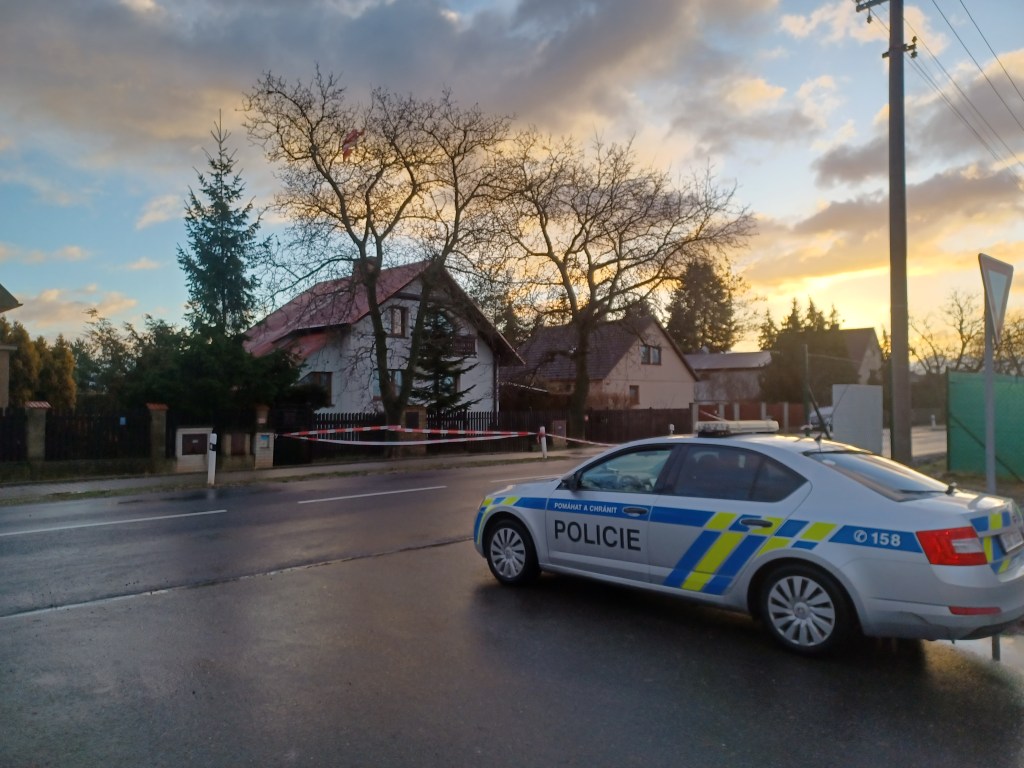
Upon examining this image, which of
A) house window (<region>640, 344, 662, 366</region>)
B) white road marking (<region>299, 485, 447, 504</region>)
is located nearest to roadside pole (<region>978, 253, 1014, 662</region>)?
white road marking (<region>299, 485, 447, 504</region>)

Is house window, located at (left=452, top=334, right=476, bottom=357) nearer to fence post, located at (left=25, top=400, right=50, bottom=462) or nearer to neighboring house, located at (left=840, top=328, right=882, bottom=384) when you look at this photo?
fence post, located at (left=25, top=400, right=50, bottom=462)

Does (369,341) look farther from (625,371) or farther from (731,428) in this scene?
(731,428)

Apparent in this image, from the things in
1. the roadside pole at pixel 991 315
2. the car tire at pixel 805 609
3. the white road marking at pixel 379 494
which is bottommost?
the white road marking at pixel 379 494

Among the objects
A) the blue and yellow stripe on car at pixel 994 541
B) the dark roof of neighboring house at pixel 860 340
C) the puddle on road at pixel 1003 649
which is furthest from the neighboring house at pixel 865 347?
the blue and yellow stripe on car at pixel 994 541

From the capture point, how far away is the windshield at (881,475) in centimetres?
544

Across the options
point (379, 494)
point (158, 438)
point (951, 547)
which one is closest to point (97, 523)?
point (379, 494)

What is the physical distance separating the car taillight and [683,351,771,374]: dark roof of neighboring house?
6416cm

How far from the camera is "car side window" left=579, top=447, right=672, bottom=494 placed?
6395mm

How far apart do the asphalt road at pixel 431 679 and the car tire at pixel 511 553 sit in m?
0.16

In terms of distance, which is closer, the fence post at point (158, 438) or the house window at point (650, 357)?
the fence post at point (158, 438)

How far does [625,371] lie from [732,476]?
43.8 m

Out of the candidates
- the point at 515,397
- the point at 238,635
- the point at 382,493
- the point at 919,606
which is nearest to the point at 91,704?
the point at 238,635

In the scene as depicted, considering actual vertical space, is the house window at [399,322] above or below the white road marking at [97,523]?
above

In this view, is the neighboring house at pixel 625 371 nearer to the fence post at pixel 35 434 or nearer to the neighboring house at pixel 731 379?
the neighboring house at pixel 731 379
